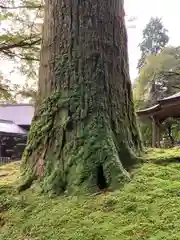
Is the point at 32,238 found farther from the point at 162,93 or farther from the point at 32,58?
the point at 162,93

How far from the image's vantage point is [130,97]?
3.00 meters

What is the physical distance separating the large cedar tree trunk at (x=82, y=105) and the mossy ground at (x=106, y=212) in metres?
0.14

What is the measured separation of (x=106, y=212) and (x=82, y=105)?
939 mm

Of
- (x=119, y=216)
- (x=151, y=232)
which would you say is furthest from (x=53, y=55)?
(x=151, y=232)

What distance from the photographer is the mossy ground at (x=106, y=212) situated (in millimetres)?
1751

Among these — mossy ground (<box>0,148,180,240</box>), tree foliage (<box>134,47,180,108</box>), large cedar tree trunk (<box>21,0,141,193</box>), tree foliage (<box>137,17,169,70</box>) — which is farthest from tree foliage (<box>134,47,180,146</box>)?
mossy ground (<box>0,148,180,240</box>)

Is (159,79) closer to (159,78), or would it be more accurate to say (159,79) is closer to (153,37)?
(159,78)

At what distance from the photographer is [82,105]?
2574mm

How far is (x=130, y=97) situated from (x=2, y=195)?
1.45 metres

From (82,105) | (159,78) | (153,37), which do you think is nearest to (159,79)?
(159,78)

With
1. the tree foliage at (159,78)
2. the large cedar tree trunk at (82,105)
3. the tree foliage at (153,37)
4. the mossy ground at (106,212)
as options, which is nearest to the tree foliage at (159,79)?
the tree foliage at (159,78)

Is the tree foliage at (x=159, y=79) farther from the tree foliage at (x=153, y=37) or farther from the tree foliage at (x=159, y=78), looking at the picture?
the tree foliage at (x=153, y=37)

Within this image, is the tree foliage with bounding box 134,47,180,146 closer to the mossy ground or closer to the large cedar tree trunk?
the large cedar tree trunk

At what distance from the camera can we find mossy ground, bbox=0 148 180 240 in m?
1.75
